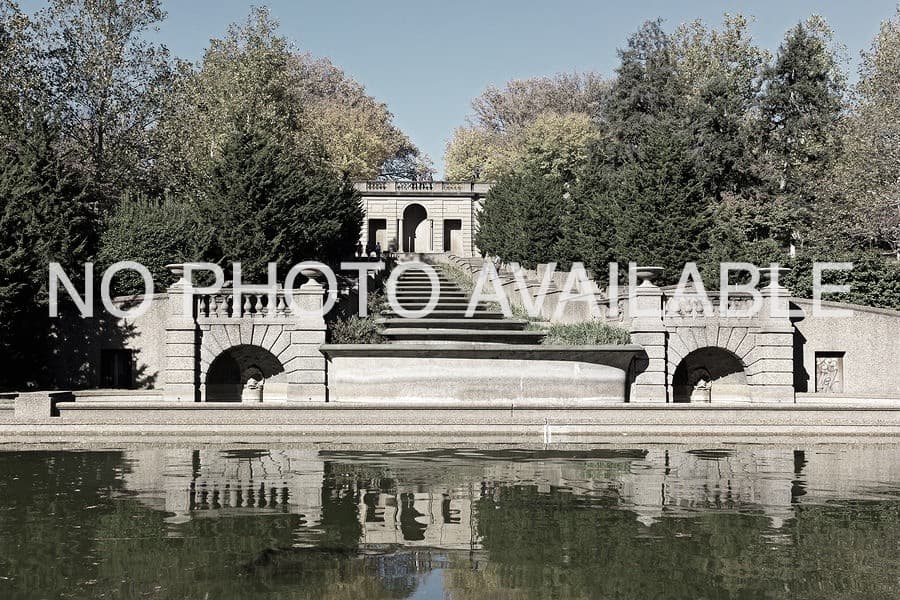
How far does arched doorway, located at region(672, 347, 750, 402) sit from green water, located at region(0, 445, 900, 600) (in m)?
8.55

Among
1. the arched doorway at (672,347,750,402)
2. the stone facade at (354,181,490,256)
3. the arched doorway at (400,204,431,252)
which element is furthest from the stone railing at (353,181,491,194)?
the arched doorway at (672,347,750,402)

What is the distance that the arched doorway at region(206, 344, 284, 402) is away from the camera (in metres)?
27.7

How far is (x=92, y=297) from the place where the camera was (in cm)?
3066

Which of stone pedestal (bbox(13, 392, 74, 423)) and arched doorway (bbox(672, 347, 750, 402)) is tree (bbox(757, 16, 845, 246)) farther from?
stone pedestal (bbox(13, 392, 74, 423))

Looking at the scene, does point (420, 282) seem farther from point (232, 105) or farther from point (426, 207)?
point (426, 207)

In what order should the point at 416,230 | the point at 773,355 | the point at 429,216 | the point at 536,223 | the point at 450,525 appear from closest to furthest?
the point at 450,525, the point at 773,355, the point at 536,223, the point at 429,216, the point at 416,230

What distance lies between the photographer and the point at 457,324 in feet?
102

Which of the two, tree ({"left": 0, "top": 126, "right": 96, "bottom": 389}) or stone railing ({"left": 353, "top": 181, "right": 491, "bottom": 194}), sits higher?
stone railing ({"left": 353, "top": 181, "right": 491, "bottom": 194})

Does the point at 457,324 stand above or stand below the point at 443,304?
below

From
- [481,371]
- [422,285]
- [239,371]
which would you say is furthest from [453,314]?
[422,285]

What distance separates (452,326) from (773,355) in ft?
30.7

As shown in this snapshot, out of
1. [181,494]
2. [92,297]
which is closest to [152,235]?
[92,297]

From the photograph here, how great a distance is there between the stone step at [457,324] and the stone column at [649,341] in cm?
498

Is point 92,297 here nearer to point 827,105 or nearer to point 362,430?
point 362,430
